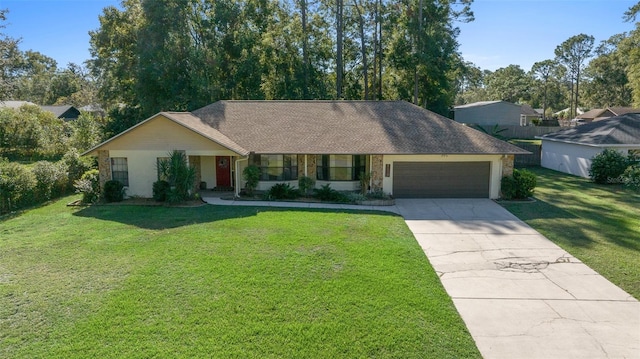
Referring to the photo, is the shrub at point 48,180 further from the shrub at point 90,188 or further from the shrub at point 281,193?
the shrub at point 281,193

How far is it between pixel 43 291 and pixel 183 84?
21.3m

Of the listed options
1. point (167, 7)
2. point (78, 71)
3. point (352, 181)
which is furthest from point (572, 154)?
point (78, 71)

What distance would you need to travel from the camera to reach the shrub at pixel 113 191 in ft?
56.3

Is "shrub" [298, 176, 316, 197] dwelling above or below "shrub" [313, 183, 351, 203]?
above

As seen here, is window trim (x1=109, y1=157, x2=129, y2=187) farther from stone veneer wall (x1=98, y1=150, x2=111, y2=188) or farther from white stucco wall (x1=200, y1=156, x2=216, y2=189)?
white stucco wall (x1=200, y1=156, x2=216, y2=189)

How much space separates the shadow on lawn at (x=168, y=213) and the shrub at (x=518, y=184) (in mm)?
6147

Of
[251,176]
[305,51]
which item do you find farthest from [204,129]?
[305,51]

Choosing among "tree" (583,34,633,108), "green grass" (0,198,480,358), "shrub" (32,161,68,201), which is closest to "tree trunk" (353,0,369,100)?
"green grass" (0,198,480,358)

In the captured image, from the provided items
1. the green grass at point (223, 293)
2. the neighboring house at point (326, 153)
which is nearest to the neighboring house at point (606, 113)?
the neighboring house at point (326, 153)

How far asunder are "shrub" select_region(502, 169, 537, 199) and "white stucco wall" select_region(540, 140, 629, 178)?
840cm

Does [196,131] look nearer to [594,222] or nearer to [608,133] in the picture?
[594,222]

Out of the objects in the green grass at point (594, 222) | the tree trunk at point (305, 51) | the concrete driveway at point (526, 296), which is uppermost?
the tree trunk at point (305, 51)

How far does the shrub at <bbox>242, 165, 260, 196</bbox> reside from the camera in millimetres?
18016

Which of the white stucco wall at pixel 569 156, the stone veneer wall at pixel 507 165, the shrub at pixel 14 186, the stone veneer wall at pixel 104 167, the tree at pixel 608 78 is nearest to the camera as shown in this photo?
the shrub at pixel 14 186
